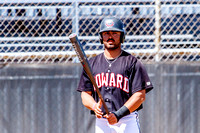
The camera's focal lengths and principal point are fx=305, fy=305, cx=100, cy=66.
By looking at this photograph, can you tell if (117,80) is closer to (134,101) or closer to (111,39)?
(134,101)

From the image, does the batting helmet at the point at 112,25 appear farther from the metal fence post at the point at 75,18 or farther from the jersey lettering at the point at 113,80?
the metal fence post at the point at 75,18

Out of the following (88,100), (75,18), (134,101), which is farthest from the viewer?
(75,18)

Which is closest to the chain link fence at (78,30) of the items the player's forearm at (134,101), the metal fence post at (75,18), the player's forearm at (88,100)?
the metal fence post at (75,18)

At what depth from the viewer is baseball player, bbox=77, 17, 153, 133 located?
2695mm

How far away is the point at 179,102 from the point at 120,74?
1241 millimetres

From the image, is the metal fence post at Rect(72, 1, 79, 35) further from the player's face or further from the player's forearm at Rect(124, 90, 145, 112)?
the player's forearm at Rect(124, 90, 145, 112)

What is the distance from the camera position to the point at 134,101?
2643 mm

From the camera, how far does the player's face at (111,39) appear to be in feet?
8.83

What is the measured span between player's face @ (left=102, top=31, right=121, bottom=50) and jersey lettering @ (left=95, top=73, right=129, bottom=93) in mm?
252

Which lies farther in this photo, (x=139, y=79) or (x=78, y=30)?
(x=78, y=30)

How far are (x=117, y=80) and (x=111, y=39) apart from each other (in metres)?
0.37

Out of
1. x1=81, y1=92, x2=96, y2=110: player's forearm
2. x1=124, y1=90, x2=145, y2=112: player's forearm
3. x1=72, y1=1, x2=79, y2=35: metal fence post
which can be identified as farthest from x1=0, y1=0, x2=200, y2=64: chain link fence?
x1=124, y1=90, x2=145, y2=112: player's forearm

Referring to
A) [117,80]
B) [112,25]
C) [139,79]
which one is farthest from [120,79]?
[112,25]

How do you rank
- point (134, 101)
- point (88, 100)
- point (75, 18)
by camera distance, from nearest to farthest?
point (134, 101) → point (88, 100) → point (75, 18)
